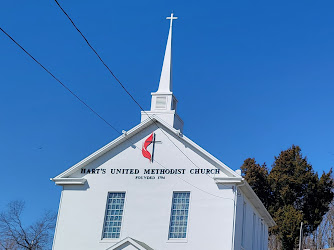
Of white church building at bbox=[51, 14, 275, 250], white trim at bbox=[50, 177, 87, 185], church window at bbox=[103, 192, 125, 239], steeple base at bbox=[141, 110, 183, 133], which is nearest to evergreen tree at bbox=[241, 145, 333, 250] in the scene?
white church building at bbox=[51, 14, 275, 250]

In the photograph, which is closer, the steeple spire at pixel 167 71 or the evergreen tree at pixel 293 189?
the steeple spire at pixel 167 71

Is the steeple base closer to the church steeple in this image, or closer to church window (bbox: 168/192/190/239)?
the church steeple

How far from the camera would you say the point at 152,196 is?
28562 millimetres

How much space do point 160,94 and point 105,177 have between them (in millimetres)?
5690

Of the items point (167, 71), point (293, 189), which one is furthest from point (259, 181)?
point (167, 71)

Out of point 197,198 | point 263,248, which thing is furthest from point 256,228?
point 197,198

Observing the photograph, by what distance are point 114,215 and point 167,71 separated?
9.29m

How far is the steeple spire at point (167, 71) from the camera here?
1264 inches

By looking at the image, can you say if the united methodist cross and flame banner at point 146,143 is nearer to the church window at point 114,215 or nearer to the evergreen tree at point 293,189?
the church window at point 114,215

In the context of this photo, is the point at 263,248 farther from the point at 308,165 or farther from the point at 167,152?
the point at 308,165

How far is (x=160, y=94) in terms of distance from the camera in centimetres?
3150

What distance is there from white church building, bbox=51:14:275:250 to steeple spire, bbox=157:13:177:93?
187 cm

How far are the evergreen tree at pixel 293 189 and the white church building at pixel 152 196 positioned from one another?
23.3 metres

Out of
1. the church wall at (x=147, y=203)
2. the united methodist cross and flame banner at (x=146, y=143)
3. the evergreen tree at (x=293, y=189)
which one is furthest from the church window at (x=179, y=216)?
the evergreen tree at (x=293, y=189)
